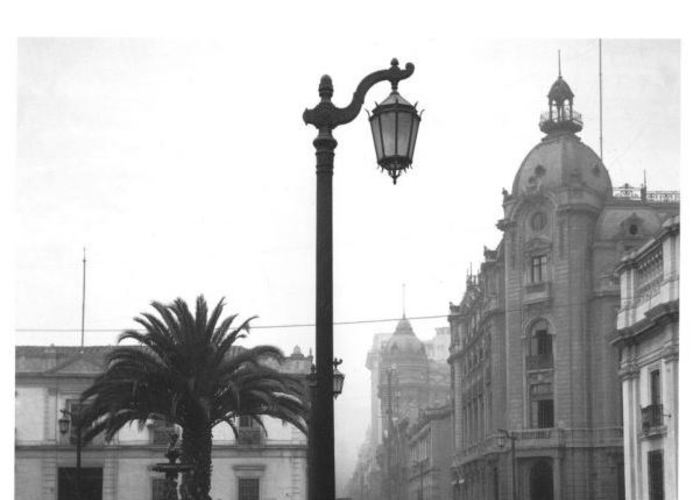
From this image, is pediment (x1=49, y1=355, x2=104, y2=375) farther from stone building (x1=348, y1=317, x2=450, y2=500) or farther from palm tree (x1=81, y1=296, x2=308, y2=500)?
stone building (x1=348, y1=317, x2=450, y2=500)

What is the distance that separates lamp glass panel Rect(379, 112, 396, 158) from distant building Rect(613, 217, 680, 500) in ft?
49.9

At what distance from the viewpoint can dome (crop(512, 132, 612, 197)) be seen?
4088 cm

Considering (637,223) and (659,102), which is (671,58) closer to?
(659,102)

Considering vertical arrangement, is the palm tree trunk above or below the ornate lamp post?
below

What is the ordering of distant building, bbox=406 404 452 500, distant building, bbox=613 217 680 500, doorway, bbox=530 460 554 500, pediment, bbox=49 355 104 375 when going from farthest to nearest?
distant building, bbox=406 404 452 500 < doorway, bbox=530 460 554 500 < pediment, bbox=49 355 104 375 < distant building, bbox=613 217 680 500

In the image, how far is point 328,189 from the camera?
8516 mm

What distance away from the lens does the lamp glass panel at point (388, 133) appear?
8.61 metres

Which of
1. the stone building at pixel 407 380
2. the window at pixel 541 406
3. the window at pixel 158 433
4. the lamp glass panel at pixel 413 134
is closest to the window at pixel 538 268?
the window at pixel 541 406

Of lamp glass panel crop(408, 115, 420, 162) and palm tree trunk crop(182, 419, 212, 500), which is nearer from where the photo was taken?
lamp glass panel crop(408, 115, 420, 162)

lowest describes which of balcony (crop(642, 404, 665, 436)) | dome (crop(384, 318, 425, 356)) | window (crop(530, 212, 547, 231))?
balcony (crop(642, 404, 665, 436))

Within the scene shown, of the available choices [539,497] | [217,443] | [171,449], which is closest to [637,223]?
[539,497]

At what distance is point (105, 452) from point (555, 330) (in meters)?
18.1

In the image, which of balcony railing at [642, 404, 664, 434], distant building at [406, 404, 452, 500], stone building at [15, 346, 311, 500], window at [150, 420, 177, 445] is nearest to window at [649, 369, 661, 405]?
balcony railing at [642, 404, 664, 434]

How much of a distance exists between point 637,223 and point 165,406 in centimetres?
2208
